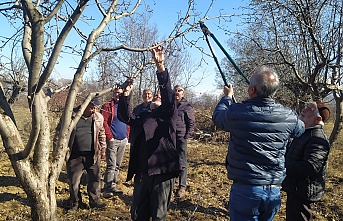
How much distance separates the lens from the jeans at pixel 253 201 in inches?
103

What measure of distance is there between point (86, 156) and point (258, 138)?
10.9 ft

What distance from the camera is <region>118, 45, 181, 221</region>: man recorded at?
3508mm

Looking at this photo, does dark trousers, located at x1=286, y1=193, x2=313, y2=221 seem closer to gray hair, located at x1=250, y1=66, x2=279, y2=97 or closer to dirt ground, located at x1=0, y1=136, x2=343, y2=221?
dirt ground, located at x1=0, y1=136, x2=343, y2=221

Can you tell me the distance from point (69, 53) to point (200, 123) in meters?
14.4

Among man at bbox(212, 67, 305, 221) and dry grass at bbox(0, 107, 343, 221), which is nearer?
man at bbox(212, 67, 305, 221)

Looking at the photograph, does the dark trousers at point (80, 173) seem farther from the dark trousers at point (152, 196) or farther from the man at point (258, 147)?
the man at point (258, 147)

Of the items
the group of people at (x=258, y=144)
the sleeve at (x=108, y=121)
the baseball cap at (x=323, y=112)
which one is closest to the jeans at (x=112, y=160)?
the sleeve at (x=108, y=121)

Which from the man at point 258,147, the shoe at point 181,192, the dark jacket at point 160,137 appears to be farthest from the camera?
the shoe at point 181,192

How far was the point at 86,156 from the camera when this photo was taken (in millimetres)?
5230

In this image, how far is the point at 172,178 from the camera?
364cm

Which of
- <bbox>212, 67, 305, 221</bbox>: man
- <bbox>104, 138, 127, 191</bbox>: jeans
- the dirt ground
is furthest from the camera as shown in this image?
<bbox>104, 138, 127, 191</bbox>: jeans

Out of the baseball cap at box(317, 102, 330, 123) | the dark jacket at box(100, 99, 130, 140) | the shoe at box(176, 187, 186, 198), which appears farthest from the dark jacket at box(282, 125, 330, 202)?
the dark jacket at box(100, 99, 130, 140)

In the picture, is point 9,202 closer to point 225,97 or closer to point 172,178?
point 172,178

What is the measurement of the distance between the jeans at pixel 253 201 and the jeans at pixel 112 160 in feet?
12.1
